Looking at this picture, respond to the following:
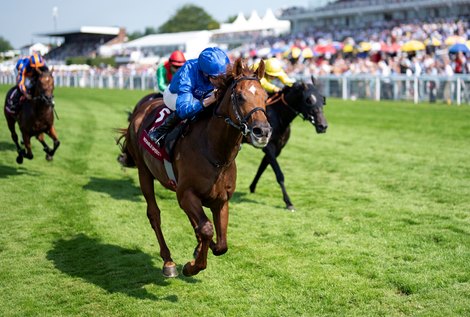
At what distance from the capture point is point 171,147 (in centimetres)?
527

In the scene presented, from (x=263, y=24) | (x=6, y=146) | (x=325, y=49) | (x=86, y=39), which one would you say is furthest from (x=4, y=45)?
(x=6, y=146)

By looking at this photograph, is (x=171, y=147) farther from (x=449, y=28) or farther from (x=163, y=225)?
(x=449, y=28)

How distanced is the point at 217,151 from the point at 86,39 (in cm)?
10420

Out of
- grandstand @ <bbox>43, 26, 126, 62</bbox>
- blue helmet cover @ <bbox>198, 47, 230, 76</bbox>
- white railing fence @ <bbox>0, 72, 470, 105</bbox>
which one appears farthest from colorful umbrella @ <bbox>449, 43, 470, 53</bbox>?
grandstand @ <bbox>43, 26, 126, 62</bbox>

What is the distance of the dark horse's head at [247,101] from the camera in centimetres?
417

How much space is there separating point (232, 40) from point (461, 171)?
53709mm

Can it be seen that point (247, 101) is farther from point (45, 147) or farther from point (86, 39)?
point (86, 39)

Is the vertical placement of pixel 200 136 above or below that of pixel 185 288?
above

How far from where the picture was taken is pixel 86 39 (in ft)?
340

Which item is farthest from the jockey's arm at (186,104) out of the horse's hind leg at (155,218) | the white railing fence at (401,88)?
the white railing fence at (401,88)

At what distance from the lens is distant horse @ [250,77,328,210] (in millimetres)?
8062

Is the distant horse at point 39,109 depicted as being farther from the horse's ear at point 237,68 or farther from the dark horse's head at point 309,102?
the horse's ear at point 237,68

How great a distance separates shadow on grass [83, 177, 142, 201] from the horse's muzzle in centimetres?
494

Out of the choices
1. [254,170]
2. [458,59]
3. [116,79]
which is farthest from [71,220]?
[116,79]
